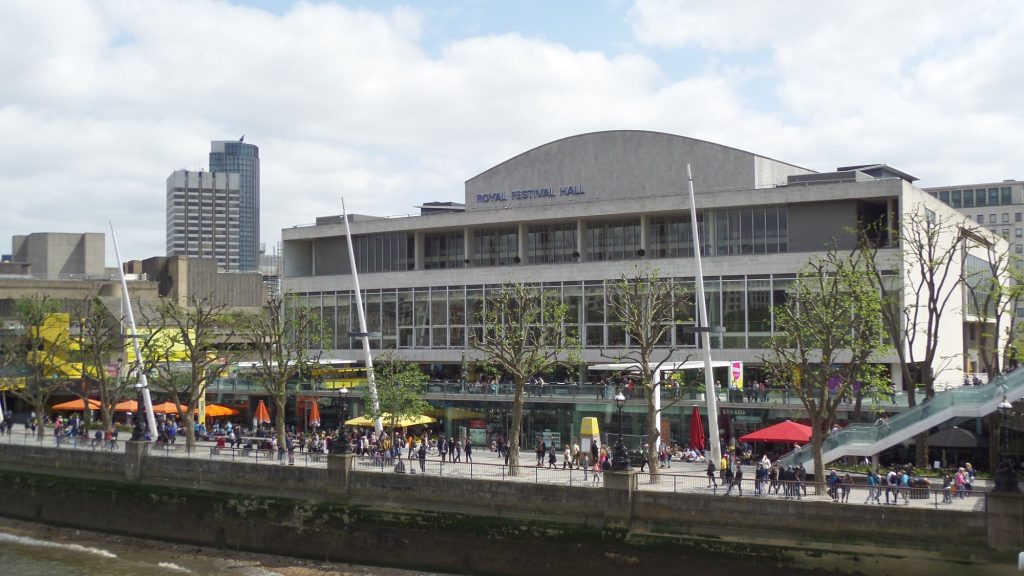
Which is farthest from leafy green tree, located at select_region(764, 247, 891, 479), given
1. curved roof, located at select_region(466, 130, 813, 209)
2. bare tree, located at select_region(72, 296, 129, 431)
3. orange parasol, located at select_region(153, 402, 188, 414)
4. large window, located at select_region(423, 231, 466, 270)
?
orange parasol, located at select_region(153, 402, 188, 414)

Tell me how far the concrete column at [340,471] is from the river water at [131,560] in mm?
2938

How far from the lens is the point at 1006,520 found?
28328 mm

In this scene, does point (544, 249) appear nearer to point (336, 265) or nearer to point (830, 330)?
point (336, 265)

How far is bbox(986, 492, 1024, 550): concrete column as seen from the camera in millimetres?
28172

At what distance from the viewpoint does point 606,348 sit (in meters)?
59.7

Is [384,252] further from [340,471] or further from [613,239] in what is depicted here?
[340,471]

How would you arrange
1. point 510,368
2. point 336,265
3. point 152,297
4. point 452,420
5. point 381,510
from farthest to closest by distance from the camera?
point 152,297, point 336,265, point 452,420, point 510,368, point 381,510

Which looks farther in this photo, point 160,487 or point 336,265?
point 336,265

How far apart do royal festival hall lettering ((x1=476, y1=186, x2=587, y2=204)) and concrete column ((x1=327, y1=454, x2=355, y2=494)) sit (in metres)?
31.5

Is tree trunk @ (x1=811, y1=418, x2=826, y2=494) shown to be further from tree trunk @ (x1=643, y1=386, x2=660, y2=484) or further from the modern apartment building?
the modern apartment building

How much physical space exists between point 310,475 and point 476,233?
31.4m

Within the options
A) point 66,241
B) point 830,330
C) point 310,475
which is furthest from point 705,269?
point 66,241

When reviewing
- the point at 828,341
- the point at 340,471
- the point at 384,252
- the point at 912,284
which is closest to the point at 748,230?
the point at 912,284

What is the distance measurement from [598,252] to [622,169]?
5469mm
